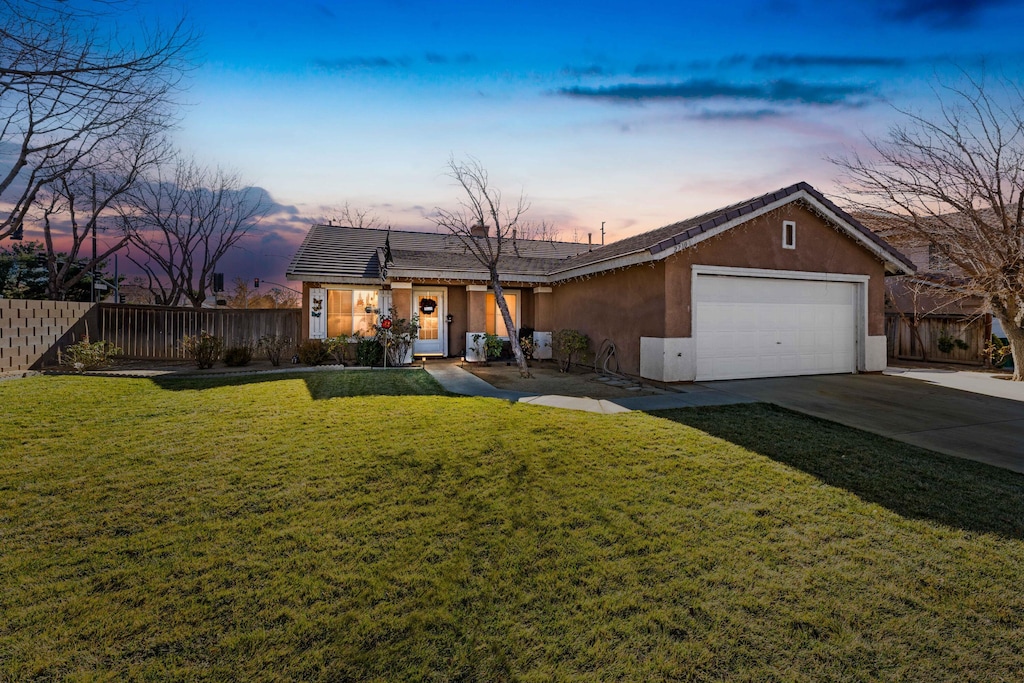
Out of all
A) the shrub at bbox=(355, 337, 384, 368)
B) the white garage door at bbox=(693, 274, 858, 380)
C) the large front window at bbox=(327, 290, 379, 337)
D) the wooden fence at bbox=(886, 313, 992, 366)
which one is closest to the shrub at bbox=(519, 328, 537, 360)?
the shrub at bbox=(355, 337, 384, 368)

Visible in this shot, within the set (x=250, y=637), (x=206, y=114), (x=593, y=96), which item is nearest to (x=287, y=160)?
(x=206, y=114)

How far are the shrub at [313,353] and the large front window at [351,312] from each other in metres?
1.21

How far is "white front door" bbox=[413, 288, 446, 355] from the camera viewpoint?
15.6m

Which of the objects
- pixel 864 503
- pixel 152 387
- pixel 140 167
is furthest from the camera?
pixel 140 167

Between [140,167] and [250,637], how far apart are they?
25.5 m

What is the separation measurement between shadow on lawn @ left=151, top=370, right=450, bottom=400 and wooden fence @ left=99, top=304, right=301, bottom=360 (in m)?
4.63

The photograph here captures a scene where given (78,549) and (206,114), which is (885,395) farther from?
(206,114)

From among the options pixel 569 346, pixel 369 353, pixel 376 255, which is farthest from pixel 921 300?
pixel 376 255

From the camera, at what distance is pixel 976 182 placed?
1177 cm

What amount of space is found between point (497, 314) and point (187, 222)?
64.1 ft

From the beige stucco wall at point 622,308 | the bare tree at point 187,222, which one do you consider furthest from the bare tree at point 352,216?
the beige stucco wall at point 622,308

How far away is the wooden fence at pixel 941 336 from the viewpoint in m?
14.7

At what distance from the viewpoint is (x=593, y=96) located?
12.8 meters

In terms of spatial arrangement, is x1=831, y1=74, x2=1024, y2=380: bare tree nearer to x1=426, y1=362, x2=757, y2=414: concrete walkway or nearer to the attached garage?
the attached garage
